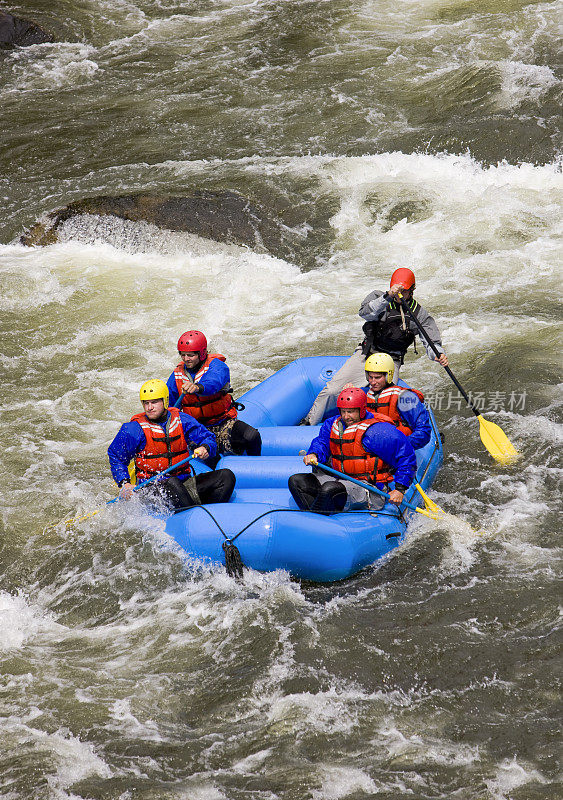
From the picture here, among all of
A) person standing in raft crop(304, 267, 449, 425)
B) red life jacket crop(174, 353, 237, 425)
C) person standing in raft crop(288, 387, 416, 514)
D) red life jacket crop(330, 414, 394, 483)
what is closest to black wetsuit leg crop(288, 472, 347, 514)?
person standing in raft crop(288, 387, 416, 514)

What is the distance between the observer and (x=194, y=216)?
394 inches

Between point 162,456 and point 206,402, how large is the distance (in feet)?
2.13

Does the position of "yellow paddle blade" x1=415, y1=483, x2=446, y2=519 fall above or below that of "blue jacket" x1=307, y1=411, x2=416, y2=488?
below

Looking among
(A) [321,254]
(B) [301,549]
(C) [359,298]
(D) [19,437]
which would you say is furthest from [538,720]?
(A) [321,254]

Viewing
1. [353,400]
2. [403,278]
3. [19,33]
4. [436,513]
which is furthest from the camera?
[19,33]

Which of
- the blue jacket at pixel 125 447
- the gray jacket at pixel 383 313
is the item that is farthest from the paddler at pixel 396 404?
the blue jacket at pixel 125 447

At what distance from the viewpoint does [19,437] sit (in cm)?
754

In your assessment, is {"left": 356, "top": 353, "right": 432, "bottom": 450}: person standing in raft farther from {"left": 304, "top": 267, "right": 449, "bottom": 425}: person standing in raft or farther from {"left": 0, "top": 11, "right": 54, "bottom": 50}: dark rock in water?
{"left": 0, "top": 11, "right": 54, "bottom": 50}: dark rock in water

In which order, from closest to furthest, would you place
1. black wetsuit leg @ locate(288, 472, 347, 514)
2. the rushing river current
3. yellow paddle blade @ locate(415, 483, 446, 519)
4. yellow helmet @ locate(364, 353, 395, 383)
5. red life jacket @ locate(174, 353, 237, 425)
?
the rushing river current, black wetsuit leg @ locate(288, 472, 347, 514), yellow helmet @ locate(364, 353, 395, 383), yellow paddle blade @ locate(415, 483, 446, 519), red life jacket @ locate(174, 353, 237, 425)

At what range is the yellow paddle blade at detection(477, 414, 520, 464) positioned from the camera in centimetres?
671

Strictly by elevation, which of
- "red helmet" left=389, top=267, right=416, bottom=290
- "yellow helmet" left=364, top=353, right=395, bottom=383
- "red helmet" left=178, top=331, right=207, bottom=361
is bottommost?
"yellow helmet" left=364, top=353, right=395, bottom=383

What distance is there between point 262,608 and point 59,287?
551 cm

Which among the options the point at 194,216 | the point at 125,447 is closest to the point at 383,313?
the point at 125,447

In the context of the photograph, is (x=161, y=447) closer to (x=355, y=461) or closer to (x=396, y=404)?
(x=355, y=461)
